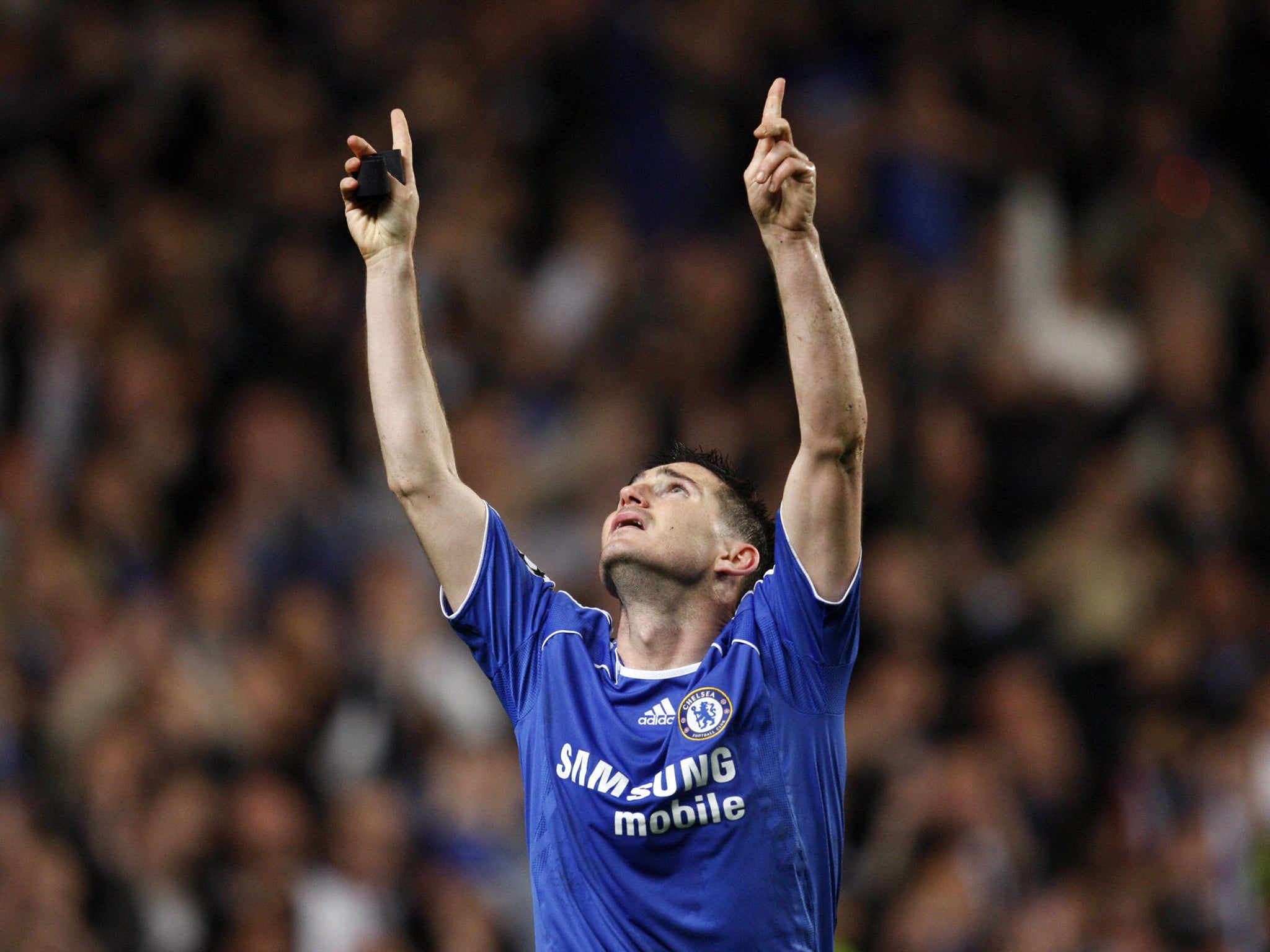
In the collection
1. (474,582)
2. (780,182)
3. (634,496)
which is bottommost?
(474,582)

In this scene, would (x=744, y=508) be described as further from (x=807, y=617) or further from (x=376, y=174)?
(x=376, y=174)

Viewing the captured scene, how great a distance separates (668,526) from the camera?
4.50 meters

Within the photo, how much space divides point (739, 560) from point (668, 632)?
0.29 m

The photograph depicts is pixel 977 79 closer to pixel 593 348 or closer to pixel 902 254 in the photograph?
pixel 902 254

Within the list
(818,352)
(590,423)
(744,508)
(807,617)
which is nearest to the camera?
(818,352)

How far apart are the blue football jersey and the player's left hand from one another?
739 millimetres

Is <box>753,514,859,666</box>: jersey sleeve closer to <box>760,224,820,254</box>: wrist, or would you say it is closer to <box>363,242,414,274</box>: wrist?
<box>760,224,820,254</box>: wrist

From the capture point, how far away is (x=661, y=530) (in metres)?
4.48

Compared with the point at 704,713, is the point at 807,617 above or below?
above

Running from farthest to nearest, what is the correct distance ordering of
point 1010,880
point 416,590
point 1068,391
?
point 1068,391
point 416,590
point 1010,880

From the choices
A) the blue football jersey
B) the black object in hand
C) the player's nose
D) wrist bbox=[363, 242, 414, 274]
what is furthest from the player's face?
the black object in hand

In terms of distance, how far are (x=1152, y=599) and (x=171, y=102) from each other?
253 inches

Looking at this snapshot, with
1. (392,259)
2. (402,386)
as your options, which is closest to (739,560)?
(402,386)

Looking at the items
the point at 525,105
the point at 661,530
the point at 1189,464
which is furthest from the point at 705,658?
the point at 525,105
